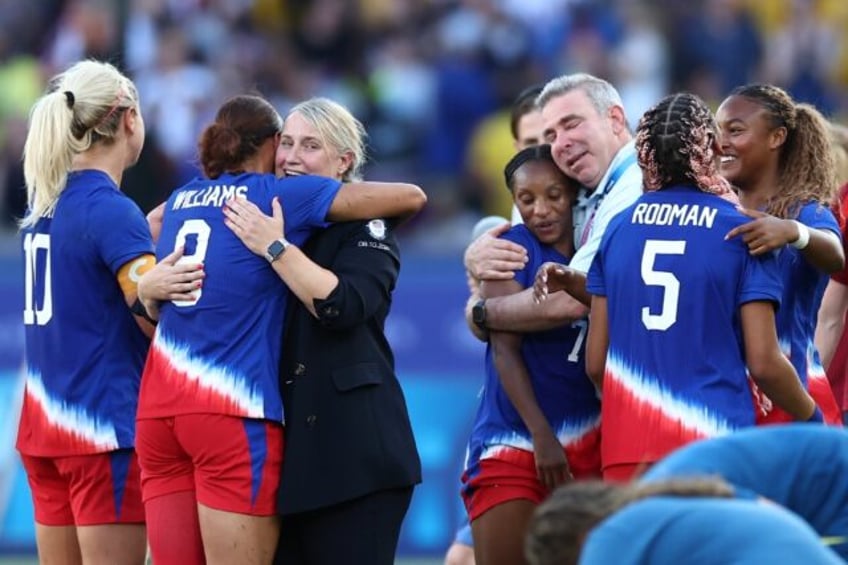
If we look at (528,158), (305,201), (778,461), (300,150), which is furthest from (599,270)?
(778,461)

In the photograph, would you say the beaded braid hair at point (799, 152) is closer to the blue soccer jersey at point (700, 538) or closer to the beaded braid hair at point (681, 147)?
the beaded braid hair at point (681, 147)

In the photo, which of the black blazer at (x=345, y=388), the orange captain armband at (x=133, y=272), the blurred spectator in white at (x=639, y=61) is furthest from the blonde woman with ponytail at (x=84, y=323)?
the blurred spectator in white at (x=639, y=61)

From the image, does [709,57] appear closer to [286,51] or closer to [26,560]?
[286,51]

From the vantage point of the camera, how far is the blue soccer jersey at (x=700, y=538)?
11.0 feet

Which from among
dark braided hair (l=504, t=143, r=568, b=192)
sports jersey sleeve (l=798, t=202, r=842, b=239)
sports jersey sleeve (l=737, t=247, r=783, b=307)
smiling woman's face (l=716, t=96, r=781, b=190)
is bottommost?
sports jersey sleeve (l=737, t=247, r=783, b=307)

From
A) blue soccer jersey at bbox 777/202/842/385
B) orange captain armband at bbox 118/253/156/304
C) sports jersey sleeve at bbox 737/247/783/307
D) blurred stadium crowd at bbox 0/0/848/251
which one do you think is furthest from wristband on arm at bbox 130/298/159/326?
blurred stadium crowd at bbox 0/0/848/251

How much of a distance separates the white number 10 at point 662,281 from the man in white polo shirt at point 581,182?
0.52m

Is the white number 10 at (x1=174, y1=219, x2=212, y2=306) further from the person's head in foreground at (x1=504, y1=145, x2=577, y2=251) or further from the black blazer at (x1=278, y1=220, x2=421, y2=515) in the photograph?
the person's head in foreground at (x1=504, y1=145, x2=577, y2=251)

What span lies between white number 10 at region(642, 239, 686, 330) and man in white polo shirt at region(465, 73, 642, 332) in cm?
52

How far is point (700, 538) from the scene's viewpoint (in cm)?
337

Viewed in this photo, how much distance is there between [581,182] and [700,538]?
280 centimetres

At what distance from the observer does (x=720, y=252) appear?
5.01m

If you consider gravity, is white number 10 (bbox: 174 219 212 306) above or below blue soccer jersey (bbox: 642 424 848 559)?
above

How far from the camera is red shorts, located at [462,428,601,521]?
5859mm
